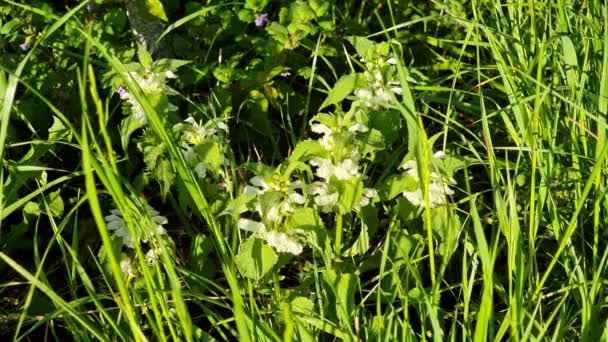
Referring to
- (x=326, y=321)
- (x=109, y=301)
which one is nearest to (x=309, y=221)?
(x=326, y=321)

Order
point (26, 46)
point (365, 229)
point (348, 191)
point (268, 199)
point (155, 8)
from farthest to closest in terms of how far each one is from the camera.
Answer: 1. point (26, 46)
2. point (155, 8)
3. point (365, 229)
4. point (348, 191)
5. point (268, 199)

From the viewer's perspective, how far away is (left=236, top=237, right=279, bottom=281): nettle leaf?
5.25 feet

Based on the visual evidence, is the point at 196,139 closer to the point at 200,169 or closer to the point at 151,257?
the point at 200,169

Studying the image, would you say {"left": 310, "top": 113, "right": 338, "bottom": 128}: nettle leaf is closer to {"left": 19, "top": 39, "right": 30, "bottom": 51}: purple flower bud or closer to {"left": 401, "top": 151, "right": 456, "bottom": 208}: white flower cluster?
{"left": 401, "top": 151, "right": 456, "bottom": 208}: white flower cluster

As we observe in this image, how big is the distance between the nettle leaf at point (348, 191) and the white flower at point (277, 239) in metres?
0.11

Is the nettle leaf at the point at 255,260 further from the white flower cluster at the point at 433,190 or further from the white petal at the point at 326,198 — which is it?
the white flower cluster at the point at 433,190

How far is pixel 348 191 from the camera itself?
165 cm

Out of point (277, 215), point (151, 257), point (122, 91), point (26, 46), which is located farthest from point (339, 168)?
point (26, 46)

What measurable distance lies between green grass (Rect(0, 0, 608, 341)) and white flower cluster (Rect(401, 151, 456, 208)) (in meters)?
0.04

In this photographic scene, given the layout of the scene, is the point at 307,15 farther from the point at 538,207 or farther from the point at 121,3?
the point at 538,207

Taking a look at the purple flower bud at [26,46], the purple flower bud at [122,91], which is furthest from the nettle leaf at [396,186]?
the purple flower bud at [26,46]

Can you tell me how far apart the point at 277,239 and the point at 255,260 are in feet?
0.17

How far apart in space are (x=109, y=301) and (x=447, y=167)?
762mm

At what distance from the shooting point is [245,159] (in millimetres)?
2340
